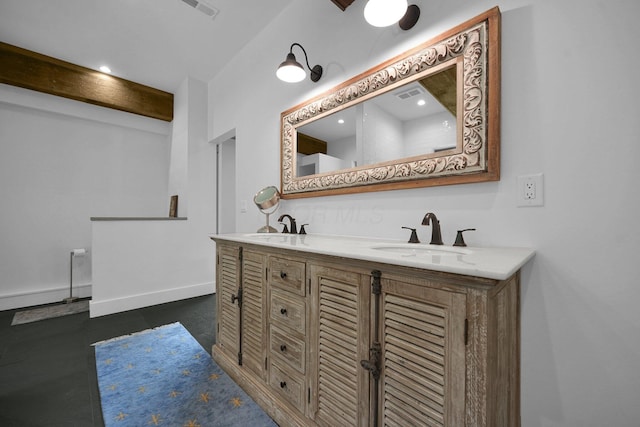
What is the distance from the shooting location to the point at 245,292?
1.62 metres

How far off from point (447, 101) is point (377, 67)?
1.63 feet

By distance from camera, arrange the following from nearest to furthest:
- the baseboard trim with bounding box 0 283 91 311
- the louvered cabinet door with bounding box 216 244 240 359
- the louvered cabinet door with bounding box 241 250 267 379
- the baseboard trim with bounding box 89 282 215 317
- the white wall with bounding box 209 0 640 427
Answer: the white wall with bounding box 209 0 640 427 < the louvered cabinet door with bounding box 241 250 267 379 < the louvered cabinet door with bounding box 216 244 240 359 < the baseboard trim with bounding box 89 282 215 317 < the baseboard trim with bounding box 0 283 91 311

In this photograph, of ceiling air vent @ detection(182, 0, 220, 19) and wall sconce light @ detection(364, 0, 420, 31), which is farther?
ceiling air vent @ detection(182, 0, 220, 19)

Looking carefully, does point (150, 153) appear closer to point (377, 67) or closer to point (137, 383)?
point (137, 383)

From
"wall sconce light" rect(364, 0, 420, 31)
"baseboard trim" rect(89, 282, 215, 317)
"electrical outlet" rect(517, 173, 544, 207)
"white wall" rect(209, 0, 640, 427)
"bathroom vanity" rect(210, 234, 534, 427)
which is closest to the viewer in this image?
"bathroom vanity" rect(210, 234, 534, 427)

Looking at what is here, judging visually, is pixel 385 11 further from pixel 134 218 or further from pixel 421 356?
pixel 134 218

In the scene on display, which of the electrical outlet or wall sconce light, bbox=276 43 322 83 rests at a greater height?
wall sconce light, bbox=276 43 322 83

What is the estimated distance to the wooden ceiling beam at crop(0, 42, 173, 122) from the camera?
2.79m

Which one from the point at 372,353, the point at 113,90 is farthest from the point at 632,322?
the point at 113,90

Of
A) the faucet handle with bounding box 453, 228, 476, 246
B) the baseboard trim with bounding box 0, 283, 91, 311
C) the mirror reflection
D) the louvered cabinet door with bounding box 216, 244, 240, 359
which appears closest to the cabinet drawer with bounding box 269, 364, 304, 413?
the louvered cabinet door with bounding box 216, 244, 240, 359

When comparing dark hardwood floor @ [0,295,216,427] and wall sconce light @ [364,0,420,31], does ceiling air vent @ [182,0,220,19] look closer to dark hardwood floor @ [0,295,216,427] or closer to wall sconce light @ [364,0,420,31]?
wall sconce light @ [364,0,420,31]

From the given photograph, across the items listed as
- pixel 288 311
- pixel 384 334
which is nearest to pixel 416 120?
pixel 384 334

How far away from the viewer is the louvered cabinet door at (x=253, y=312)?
1481mm

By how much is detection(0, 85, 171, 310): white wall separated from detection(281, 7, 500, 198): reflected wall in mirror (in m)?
3.16
